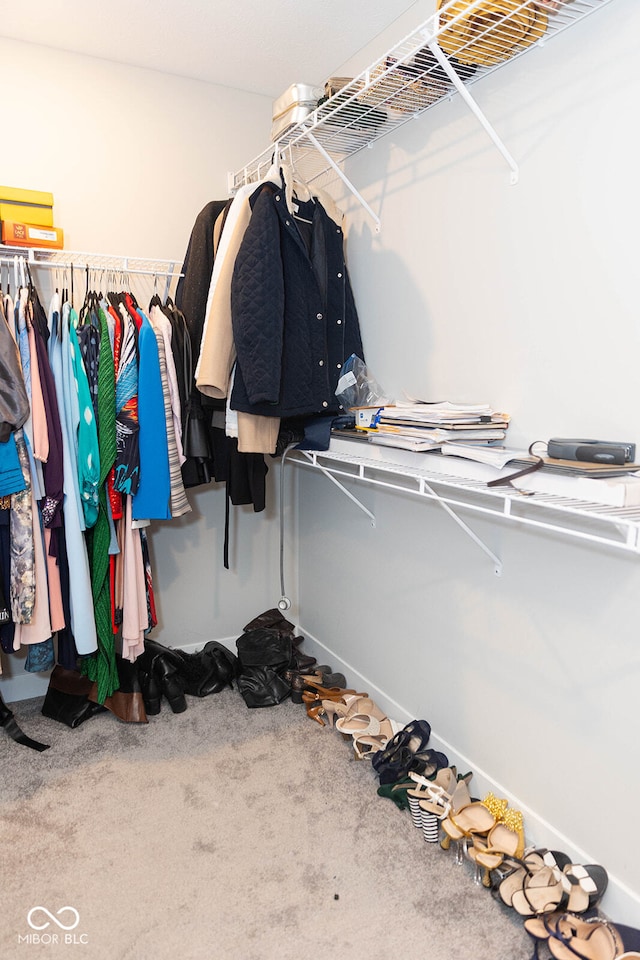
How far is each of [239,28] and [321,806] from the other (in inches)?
99.3

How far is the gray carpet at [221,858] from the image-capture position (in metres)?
1.48

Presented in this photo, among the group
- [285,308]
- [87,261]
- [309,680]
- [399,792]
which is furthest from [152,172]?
[399,792]

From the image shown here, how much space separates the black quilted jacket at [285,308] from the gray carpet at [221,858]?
3.84ft

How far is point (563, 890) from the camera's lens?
60.1 inches

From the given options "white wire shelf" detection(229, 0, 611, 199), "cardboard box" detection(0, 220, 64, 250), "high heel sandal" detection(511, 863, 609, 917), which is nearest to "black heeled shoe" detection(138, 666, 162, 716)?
"high heel sandal" detection(511, 863, 609, 917)

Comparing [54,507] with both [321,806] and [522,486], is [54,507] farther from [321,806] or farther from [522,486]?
[522,486]

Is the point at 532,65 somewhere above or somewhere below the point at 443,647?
above

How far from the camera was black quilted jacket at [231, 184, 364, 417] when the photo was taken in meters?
1.94

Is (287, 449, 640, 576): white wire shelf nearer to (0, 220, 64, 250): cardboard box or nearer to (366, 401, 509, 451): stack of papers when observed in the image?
(366, 401, 509, 451): stack of papers

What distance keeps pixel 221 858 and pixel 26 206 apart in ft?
6.85

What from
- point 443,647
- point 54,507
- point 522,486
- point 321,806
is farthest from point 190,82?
point 321,806

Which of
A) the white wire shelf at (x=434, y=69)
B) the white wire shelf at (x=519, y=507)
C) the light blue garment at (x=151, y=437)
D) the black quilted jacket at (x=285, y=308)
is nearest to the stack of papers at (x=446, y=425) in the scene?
the white wire shelf at (x=519, y=507)

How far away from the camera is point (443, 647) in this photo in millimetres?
2068

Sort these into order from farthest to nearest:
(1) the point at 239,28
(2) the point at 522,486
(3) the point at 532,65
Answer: (1) the point at 239,28 < (3) the point at 532,65 < (2) the point at 522,486
